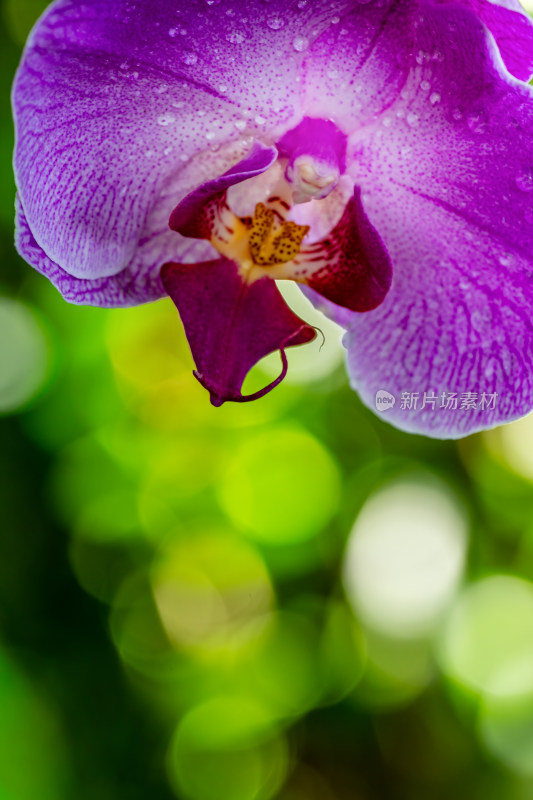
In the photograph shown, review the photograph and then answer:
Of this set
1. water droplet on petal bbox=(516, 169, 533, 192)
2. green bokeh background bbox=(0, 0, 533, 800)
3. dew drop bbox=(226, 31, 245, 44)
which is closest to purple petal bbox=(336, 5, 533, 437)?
water droplet on petal bbox=(516, 169, 533, 192)

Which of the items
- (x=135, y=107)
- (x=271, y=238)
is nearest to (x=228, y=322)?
(x=271, y=238)

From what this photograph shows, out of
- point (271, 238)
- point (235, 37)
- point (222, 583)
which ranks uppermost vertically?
point (235, 37)

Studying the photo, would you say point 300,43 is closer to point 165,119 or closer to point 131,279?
point 165,119

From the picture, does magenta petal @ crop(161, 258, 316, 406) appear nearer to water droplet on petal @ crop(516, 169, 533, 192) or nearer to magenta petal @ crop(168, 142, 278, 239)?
magenta petal @ crop(168, 142, 278, 239)

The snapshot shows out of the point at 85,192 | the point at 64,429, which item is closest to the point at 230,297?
the point at 85,192

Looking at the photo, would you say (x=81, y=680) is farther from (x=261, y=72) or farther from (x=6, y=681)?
(x=261, y=72)

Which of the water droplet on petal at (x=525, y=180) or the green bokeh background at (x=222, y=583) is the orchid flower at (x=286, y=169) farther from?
the green bokeh background at (x=222, y=583)
